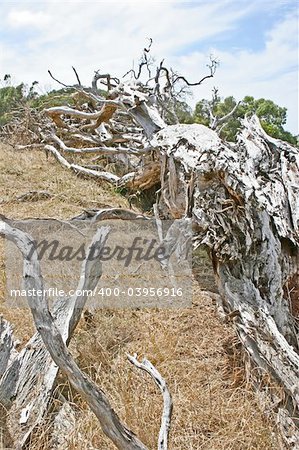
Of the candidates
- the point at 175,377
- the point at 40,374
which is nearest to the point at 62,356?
the point at 40,374

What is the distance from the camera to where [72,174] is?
653 centimetres

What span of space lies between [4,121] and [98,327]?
7.79 meters

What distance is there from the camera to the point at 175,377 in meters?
2.43

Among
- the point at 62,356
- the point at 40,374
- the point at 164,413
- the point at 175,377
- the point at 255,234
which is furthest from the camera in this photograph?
the point at 255,234

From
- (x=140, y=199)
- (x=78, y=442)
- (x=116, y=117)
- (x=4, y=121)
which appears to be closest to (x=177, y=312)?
(x=78, y=442)

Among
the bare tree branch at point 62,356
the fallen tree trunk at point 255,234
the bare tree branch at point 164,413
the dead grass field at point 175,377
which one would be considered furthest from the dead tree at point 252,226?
the bare tree branch at point 62,356

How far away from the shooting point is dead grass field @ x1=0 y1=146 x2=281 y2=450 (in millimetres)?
1988

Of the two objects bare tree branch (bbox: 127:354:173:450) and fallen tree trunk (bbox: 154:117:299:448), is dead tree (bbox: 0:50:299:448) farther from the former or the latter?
bare tree branch (bbox: 127:354:173:450)

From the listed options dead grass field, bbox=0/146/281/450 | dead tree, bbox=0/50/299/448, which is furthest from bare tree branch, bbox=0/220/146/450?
dead tree, bbox=0/50/299/448

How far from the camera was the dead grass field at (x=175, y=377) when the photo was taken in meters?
1.99

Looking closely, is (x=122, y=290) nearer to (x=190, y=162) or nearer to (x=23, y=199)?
(x=190, y=162)

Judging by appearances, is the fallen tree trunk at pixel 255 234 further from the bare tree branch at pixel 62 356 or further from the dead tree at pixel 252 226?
the bare tree branch at pixel 62 356

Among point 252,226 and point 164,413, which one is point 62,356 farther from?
point 252,226

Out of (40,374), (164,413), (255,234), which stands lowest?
(40,374)
